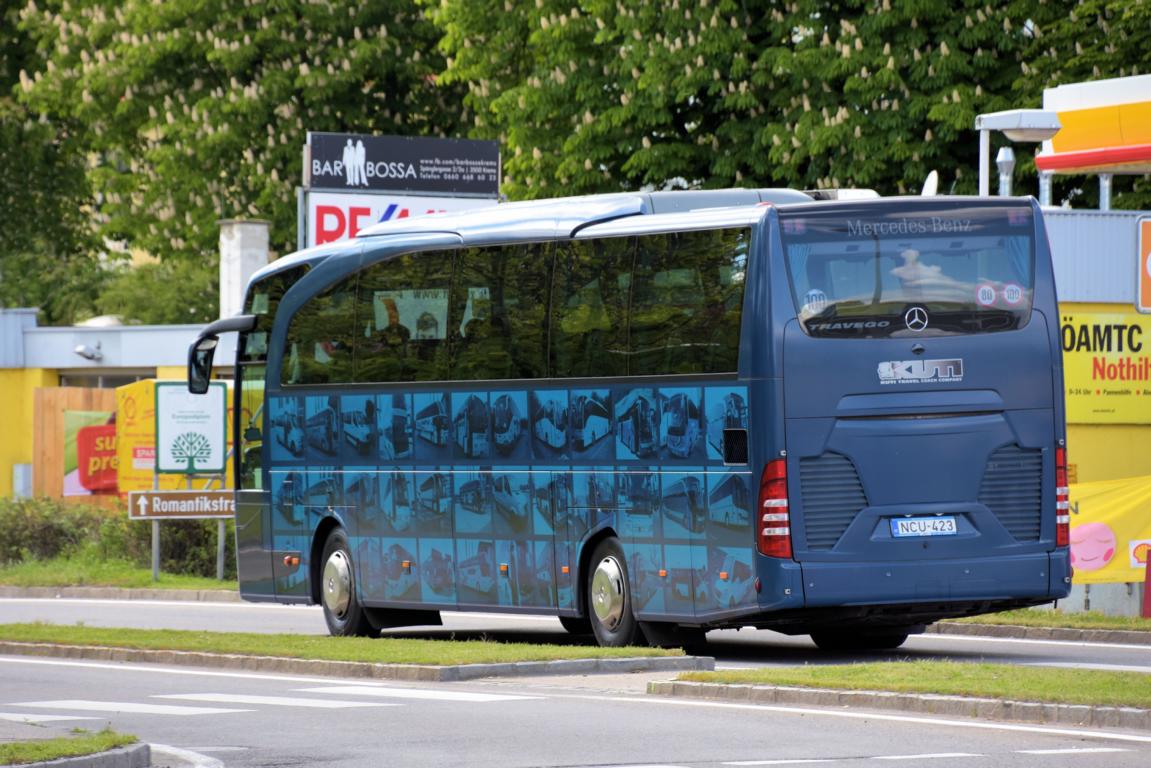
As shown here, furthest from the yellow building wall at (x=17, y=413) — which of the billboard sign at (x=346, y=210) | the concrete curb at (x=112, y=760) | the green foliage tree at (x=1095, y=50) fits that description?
the concrete curb at (x=112, y=760)

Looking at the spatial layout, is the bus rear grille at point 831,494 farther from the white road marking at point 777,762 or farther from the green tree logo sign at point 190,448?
the green tree logo sign at point 190,448

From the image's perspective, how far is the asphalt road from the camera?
1967 centimetres

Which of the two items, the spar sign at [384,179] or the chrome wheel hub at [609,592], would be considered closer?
the chrome wheel hub at [609,592]

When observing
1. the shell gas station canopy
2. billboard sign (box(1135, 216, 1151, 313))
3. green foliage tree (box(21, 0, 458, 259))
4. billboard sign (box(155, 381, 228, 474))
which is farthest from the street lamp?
green foliage tree (box(21, 0, 458, 259))

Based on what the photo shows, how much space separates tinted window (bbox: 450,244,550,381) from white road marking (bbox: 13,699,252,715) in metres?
5.42

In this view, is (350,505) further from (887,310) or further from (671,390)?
(887,310)

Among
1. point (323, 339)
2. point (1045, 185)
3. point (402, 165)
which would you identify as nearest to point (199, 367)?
point (323, 339)

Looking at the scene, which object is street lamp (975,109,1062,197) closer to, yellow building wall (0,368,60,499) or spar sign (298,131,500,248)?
spar sign (298,131,500,248)

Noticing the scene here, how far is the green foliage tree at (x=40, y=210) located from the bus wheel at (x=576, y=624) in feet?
109

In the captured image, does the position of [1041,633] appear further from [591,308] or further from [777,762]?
[777,762]

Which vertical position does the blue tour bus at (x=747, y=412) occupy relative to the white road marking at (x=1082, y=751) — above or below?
above

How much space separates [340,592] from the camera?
77.2 ft

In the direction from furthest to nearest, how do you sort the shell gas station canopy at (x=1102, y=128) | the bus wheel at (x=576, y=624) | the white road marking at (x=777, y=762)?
the shell gas station canopy at (x=1102, y=128)
the bus wheel at (x=576, y=624)
the white road marking at (x=777, y=762)

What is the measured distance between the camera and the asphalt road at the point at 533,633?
64.5 feet
